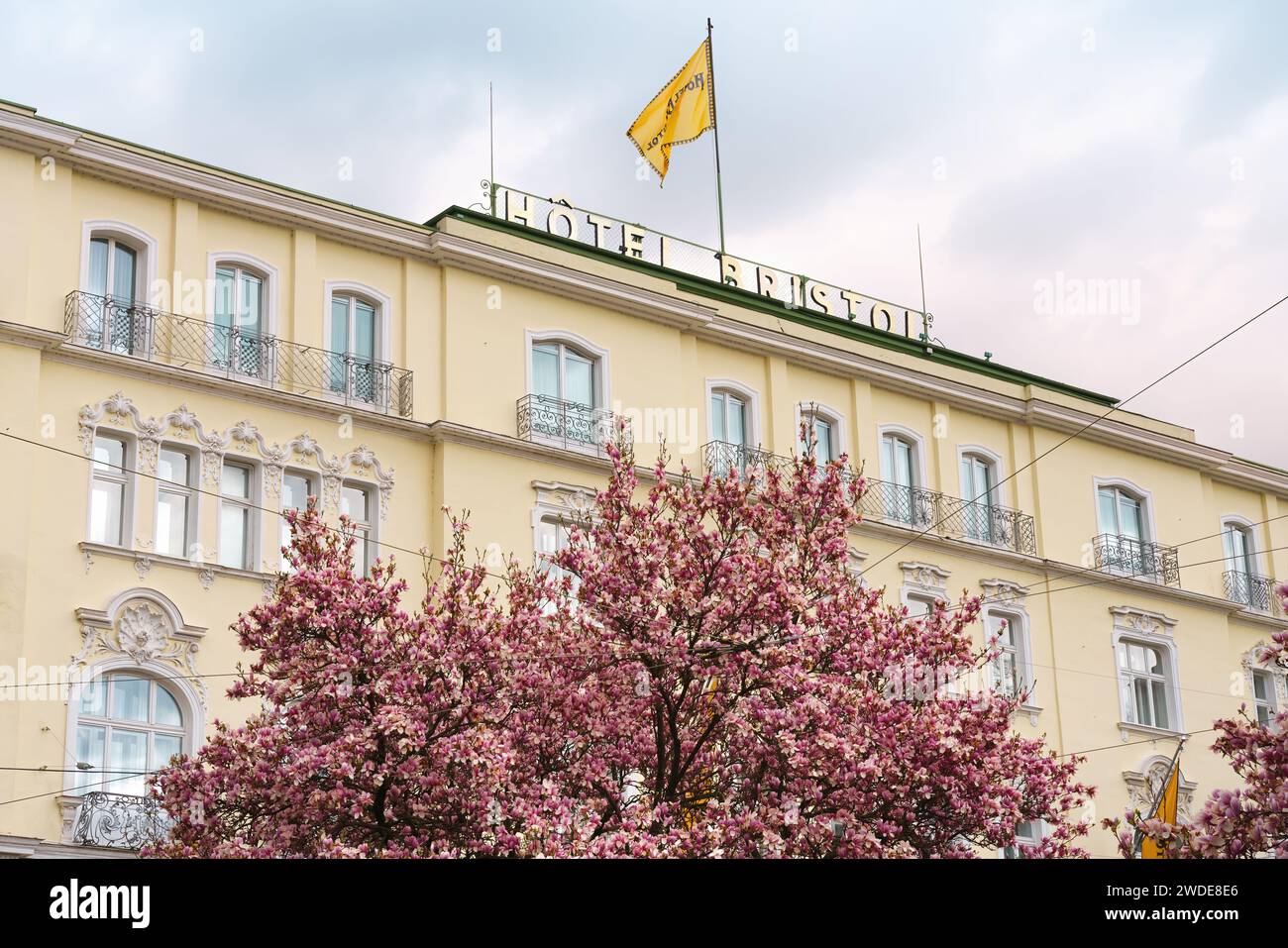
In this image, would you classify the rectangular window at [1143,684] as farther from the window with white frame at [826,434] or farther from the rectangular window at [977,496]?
the window with white frame at [826,434]

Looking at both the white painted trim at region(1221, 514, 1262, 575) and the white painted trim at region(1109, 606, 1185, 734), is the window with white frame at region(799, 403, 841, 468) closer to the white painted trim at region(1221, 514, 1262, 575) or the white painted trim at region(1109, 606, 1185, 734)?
the white painted trim at region(1109, 606, 1185, 734)

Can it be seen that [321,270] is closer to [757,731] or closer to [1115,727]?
[757,731]

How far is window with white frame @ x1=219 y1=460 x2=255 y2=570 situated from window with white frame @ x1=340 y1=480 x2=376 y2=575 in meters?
1.66

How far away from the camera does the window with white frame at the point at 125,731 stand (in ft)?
83.6

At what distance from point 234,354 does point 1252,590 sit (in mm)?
27313

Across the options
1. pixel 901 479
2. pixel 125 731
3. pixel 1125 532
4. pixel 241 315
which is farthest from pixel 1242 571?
pixel 125 731

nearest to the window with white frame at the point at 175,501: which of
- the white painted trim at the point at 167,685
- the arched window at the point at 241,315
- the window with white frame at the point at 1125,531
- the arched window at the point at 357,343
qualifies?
the white painted trim at the point at 167,685

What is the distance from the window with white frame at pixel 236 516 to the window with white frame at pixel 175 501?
500 millimetres

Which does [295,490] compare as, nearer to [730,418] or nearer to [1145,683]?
[730,418]

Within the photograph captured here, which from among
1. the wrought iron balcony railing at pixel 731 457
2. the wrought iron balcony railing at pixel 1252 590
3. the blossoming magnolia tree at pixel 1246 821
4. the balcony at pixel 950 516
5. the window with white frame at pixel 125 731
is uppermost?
the wrought iron balcony railing at pixel 731 457

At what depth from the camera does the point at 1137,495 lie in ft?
138

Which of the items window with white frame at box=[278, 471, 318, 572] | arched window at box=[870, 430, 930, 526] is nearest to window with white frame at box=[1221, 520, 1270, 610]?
arched window at box=[870, 430, 930, 526]

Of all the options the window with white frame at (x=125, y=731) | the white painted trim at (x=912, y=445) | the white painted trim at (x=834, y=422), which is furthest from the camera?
the white painted trim at (x=912, y=445)

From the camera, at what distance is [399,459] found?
1204 inches
